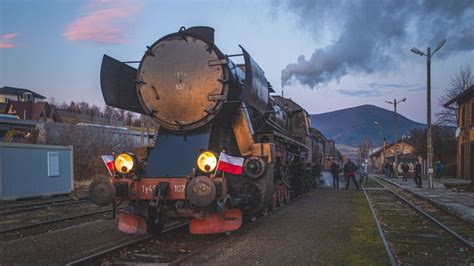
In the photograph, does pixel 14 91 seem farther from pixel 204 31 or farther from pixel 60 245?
A: pixel 60 245

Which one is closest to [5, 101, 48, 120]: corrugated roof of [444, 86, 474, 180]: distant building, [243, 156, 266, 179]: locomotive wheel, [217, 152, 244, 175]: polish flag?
[444, 86, 474, 180]: distant building

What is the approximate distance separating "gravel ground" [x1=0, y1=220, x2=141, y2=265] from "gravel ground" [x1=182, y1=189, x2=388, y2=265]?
1.97 meters

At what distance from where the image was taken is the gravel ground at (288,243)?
6609 mm

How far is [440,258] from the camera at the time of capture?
715 centimetres

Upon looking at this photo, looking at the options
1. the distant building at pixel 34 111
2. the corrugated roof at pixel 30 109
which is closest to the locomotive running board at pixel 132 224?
the distant building at pixel 34 111

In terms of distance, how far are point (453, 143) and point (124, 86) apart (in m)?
A: 43.5

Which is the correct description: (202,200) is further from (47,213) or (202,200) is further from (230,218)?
(47,213)

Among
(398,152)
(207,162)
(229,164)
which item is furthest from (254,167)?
(398,152)

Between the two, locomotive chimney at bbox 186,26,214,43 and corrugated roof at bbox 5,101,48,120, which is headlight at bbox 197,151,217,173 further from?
corrugated roof at bbox 5,101,48,120

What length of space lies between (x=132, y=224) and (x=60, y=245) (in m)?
1.25

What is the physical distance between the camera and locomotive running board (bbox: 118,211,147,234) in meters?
7.90

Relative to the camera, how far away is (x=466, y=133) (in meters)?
30.9

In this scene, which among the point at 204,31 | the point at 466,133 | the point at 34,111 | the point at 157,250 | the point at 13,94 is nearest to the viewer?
the point at 157,250

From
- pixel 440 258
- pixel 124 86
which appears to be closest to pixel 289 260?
pixel 440 258
